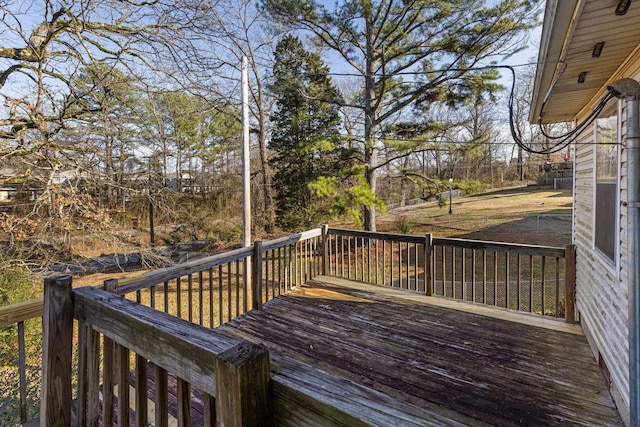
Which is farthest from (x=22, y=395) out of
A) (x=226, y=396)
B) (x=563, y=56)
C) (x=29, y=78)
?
(x=29, y=78)

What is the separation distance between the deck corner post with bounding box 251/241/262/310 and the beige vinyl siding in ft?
10.3

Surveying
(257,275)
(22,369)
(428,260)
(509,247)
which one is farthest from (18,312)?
(509,247)

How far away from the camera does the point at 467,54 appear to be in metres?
7.80

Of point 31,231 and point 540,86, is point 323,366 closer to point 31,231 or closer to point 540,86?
point 540,86

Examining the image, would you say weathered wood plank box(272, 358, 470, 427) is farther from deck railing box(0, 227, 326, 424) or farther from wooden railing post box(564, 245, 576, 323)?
wooden railing post box(564, 245, 576, 323)

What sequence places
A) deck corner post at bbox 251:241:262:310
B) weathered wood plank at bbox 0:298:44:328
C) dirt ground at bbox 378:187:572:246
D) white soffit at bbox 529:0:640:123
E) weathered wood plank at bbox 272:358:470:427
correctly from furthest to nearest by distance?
dirt ground at bbox 378:187:572:246
deck corner post at bbox 251:241:262:310
weathered wood plank at bbox 0:298:44:328
white soffit at bbox 529:0:640:123
weathered wood plank at bbox 272:358:470:427

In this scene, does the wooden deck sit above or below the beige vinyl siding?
below

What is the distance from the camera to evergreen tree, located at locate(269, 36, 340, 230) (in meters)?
10.2

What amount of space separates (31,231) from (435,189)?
28.9 ft

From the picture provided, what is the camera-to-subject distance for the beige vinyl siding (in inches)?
84.7

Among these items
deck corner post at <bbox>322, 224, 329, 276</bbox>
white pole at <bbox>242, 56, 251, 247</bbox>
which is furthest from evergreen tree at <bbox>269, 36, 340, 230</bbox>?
deck corner post at <bbox>322, 224, 329, 276</bbox>

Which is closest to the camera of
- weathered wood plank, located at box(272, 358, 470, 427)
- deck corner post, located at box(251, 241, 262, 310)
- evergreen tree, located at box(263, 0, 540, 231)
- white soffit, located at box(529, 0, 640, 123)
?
weathered wood plank, located at box(272, 358, 470, 427)

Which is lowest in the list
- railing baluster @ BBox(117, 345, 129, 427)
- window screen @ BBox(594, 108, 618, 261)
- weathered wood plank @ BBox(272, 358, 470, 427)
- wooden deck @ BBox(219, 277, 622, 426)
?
wooden deck @ BBox(219, 277, 622, 426)

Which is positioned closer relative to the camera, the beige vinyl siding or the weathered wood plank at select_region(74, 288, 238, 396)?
the weathered wood plank at select_region(74, 288, 238, 396)
